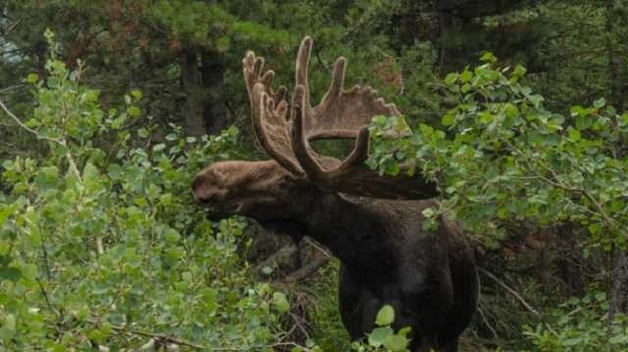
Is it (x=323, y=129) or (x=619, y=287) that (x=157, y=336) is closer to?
(x=323, y=129)

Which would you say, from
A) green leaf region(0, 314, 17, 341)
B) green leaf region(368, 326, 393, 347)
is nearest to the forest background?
green leaf region(0, 314, 17, 341)

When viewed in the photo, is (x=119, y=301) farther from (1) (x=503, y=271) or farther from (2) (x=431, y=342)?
(1) (x=503, y=271)

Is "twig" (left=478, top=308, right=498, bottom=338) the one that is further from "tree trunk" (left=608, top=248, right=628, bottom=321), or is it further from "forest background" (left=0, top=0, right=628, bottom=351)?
"tree trunk" (left=608, top=248, right=628, bottom=321)

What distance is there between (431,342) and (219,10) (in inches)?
184

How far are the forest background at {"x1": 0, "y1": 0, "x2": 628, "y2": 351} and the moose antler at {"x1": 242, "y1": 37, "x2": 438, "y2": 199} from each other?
0.87 feet

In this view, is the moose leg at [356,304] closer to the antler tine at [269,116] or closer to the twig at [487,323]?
the antler tine at [269,116]

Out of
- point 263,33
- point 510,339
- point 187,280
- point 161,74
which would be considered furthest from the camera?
point 161,74

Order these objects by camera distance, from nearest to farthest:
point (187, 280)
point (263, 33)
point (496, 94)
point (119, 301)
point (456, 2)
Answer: point (119, 301)
point (187, 280)
point (496, 94)
point (263, 33)
point (456, 2)

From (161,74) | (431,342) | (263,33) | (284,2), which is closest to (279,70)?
(263,33)

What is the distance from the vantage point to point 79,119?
449 centimetres

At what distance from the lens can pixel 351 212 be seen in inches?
203

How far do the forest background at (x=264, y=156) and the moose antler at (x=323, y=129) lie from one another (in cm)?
27

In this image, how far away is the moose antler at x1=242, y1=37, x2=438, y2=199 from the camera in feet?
16.1

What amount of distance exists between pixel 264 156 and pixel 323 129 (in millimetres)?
4247
